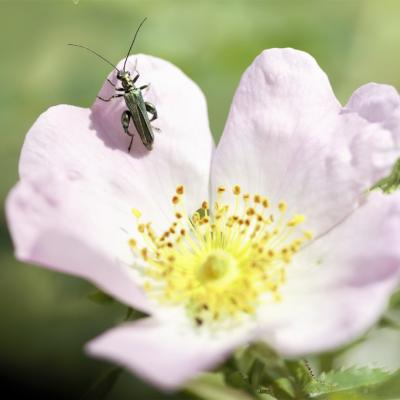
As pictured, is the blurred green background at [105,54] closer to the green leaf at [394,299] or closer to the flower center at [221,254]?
the flower center at [221,254]

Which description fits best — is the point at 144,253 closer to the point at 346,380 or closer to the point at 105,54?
the point at 346,380

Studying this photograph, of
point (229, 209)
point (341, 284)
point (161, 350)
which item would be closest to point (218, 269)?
point (229, 209)

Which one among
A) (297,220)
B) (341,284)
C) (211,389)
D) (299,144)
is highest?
(299,144)

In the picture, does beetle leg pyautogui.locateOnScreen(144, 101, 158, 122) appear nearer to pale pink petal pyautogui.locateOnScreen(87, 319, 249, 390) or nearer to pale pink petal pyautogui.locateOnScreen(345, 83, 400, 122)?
pale pink petal pyautogui.locateOnScreen(345, 83, 400, 122)

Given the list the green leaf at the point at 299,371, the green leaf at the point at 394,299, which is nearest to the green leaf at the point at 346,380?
the green leaf at the point at 299,371

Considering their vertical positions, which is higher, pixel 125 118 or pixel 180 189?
pixel 125 118

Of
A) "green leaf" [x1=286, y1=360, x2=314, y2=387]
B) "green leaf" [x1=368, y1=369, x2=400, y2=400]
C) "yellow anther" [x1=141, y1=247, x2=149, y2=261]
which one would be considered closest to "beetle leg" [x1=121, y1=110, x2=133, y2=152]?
"yellow anther" [x1=141, y1=247, x2=149, y2=261]
